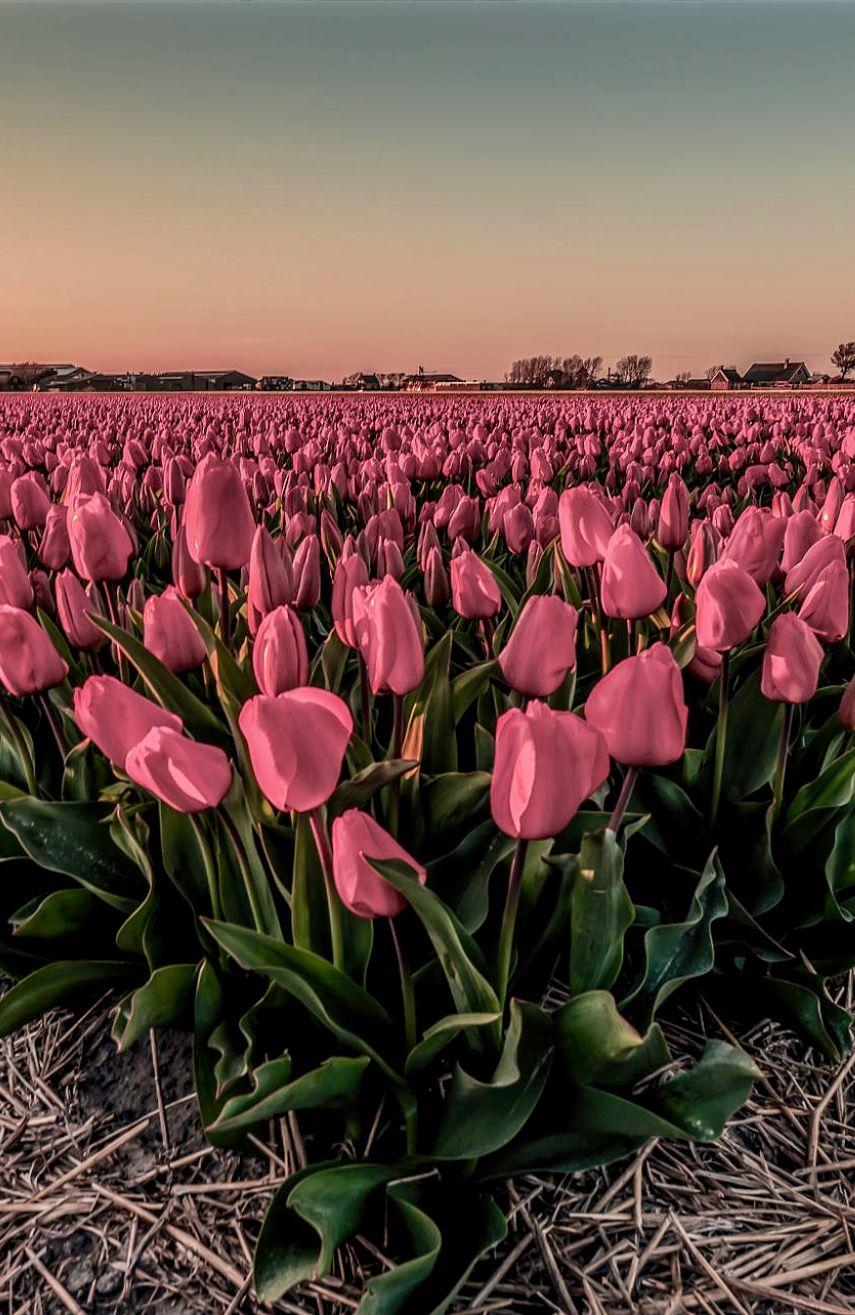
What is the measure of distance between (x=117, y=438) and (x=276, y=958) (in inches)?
288

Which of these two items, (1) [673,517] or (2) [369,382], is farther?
(2) [369,382]

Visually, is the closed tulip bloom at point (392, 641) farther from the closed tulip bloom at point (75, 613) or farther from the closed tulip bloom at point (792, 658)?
the closed tulip bloom at point (75, 613)

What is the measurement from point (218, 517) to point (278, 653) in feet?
1.90

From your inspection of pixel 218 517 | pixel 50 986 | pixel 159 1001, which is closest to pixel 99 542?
pixel 218 517

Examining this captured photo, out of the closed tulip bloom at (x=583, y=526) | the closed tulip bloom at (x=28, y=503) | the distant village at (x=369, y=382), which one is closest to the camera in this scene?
the closed tulip bloom at (x=583, y=526)

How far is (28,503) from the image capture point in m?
2.88

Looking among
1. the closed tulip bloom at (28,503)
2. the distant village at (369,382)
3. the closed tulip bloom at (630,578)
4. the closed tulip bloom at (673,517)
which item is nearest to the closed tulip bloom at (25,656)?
the closed tulip bloom at (630,578)

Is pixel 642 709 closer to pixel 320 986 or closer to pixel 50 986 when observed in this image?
pixel 320 986

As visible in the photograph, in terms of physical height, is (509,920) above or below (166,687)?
below

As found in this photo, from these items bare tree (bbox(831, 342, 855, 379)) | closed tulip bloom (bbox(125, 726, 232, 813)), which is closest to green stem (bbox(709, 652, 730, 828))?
closed tulip bloom (bbox(125, 726, 232, 813))

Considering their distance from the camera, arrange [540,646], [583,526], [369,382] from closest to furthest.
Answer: [540,646]
[583,526]
[369,382]

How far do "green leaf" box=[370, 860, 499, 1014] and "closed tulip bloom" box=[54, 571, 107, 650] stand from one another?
3.52ft

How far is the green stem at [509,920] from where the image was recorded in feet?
3.71

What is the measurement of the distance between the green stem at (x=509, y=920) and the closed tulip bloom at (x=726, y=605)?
0.54 m
